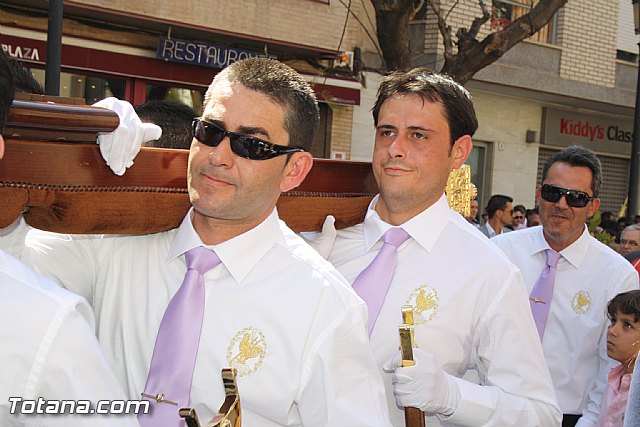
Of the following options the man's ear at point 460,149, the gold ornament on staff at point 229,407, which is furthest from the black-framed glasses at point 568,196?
the gold ornament on staff at point 229,407

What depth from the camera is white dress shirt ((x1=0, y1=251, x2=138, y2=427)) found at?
1648 mm

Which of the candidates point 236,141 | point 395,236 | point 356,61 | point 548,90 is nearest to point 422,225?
point 395,236

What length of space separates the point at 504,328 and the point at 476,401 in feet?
1.00

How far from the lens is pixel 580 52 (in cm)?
1669

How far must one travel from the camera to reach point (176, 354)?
2.43m

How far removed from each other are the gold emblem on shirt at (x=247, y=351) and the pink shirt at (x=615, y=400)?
8.69 feet

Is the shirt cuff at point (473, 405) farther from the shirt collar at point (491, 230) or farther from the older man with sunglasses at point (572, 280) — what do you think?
the shirt collar at point (491, 230)

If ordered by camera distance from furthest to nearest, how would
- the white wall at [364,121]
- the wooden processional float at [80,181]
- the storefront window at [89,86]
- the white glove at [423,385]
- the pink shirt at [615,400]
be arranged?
1. the white wall at [364,121]
2. the storefront window at [89,86]
3. the pink shirt at [615,400]
4. the white glove at [423,385]
5. the wooden processional float at [80,181]

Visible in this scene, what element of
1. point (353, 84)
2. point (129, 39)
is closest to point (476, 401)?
point (129, 39)

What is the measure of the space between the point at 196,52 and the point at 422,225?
28.9ft

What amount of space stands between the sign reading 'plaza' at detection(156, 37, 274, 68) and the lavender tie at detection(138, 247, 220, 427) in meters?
9.31

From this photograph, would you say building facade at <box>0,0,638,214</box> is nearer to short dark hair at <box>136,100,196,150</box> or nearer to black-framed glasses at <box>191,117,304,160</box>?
short dark hair at <box>136,100,196,150</box>

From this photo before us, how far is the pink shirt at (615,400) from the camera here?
14.8 ft

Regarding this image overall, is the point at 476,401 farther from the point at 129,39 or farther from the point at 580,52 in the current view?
the point at 580,52
